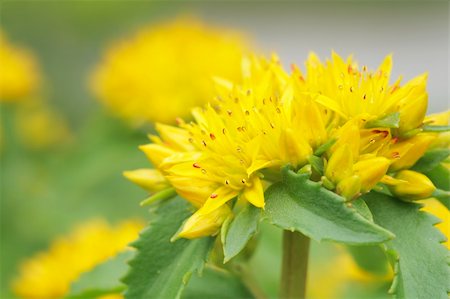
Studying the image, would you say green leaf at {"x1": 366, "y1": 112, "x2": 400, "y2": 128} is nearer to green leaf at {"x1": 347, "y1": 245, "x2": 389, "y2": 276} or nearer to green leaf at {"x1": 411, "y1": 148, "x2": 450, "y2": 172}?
green leaf at {"x1": 411, "y1": 148, "x2": 450, "y2": 172}

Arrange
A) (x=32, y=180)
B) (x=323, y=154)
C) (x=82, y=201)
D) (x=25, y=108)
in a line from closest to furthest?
1. (x=323, y=154)
2. (x=82, y=201)
3. (x=32, y=180)
4. (x=25, y=108)

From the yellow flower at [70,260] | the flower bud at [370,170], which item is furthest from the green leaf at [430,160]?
the yellow flower at [70,260]

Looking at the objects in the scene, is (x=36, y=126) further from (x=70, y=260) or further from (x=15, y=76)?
(x=70, y=260)

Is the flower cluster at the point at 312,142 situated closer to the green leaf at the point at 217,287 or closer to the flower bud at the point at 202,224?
the flower bud at the point at 202,224

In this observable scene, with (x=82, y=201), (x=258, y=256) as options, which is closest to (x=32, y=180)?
(x=82, y=201)

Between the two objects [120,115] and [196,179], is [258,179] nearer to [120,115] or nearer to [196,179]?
[196,179]

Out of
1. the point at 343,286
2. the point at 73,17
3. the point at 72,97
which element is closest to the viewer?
the point at 343,286

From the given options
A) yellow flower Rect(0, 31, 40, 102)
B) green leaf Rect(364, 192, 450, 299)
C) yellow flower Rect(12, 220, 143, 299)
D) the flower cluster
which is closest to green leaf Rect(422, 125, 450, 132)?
the flower cluster
